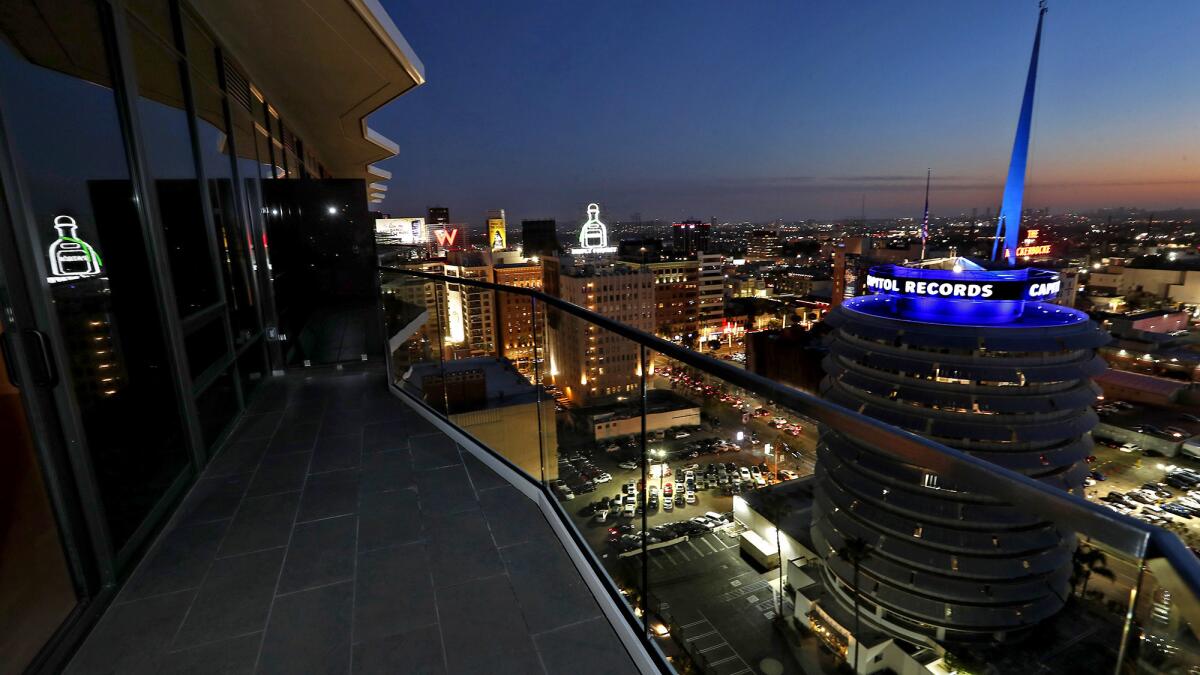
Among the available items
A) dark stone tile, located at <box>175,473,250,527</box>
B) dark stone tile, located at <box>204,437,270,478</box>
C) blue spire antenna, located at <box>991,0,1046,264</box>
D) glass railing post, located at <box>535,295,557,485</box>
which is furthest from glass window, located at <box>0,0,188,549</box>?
blue spire antenna, located at <box>991,0,1046,264</box>

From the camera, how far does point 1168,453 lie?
2847 centimetres

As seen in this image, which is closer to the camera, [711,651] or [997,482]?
[997,482]

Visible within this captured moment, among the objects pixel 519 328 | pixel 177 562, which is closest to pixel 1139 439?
pixel 519 328

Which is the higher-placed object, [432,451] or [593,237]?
[593,237]

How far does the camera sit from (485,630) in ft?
7.59

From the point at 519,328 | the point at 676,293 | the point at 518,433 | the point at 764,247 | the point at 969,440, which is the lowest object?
the point at 676,293

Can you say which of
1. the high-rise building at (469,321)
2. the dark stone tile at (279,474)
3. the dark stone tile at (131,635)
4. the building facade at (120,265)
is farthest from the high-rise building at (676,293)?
the dark stone tile at (131,635)

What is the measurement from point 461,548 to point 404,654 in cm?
74

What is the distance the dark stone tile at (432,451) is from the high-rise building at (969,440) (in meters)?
12.7

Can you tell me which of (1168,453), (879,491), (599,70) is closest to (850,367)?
(879,491)

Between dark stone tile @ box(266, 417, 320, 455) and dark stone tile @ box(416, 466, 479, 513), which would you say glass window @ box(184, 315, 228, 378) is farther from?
dark stone tile @ box(416, 466, 479, 513)

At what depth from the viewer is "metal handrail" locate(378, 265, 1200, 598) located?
0.76 metres

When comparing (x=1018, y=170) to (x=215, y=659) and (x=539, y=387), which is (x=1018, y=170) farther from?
(x=215, y=659)

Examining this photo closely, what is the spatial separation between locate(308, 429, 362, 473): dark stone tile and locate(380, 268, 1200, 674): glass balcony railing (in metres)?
0.82
